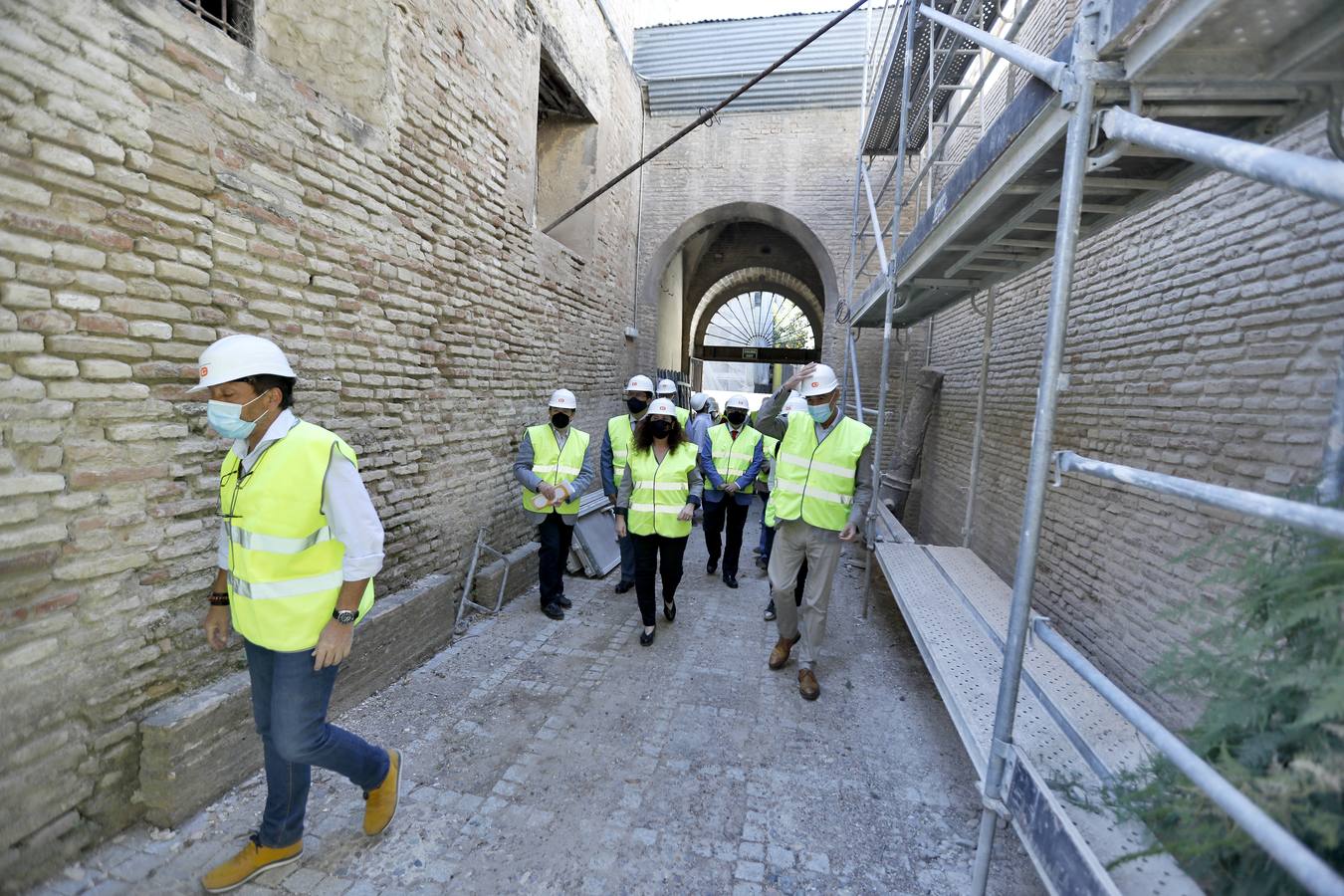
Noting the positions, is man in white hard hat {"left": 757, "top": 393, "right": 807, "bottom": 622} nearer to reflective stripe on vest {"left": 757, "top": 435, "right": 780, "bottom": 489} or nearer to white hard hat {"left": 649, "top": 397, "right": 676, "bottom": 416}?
reflective stripe on vest {"left": 757, "top": 435, "right": 780, "bottom": 489}

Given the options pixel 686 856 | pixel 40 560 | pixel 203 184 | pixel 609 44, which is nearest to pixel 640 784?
pixel 686 856

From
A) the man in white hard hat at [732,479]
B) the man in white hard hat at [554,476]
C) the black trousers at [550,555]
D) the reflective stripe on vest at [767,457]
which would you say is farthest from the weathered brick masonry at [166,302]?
the reflective stripe on vest at [767,457]

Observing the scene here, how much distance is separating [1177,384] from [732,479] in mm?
3596

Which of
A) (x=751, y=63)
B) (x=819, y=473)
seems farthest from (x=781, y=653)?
(x=751, y=63)

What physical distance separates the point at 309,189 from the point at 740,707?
3914mm

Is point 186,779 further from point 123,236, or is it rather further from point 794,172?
point 794,172

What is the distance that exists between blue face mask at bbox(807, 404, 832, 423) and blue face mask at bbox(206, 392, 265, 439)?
9.64 feet

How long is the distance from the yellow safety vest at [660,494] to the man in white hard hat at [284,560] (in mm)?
2317

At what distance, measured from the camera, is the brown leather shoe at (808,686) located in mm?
3701

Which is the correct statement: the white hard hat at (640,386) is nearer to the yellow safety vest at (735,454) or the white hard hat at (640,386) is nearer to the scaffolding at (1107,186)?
the yellow safety vest at (735,454)

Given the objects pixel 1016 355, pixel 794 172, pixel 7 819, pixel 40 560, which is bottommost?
pixel 7 819

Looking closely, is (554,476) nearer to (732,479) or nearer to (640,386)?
(640,386)

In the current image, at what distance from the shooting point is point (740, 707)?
357 centimetres

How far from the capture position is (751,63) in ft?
31.4
